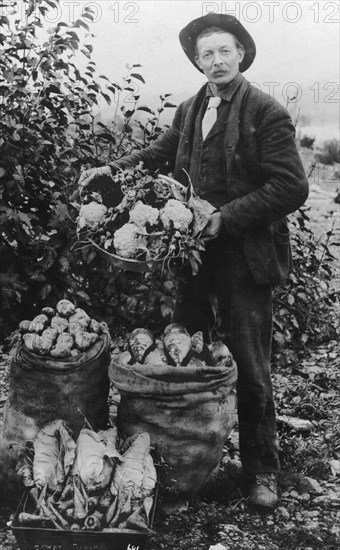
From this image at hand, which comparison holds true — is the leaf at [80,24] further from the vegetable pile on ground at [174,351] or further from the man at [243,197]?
the vegetable pile on ground at [174,351]

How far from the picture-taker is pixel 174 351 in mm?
2945

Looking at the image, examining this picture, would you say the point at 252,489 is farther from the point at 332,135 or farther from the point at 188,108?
the point at 332,135

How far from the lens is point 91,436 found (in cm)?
278

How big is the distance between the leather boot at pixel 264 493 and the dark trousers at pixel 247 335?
0.04 meters

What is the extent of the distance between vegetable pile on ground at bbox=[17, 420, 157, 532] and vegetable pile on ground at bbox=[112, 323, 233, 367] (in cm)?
36

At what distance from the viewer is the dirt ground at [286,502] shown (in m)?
2.84

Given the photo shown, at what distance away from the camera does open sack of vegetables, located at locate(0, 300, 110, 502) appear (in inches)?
114

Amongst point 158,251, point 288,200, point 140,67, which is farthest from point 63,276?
point 288,200

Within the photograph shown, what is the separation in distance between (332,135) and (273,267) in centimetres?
1174

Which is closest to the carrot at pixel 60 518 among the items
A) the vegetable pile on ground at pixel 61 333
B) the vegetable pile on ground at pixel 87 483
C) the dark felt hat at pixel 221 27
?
the vegetable pile on ground at pixel 87 483

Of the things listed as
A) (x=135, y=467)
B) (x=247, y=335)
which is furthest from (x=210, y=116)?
(x=135, y=467)

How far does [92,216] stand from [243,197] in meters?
0.66

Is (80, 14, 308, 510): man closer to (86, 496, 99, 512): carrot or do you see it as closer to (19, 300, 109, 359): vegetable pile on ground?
(19, 300, 109, 359): vegetable pile on ground

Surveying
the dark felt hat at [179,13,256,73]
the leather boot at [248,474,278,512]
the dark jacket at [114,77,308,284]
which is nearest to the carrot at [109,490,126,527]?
the leather boot at [248,474,278,512]
